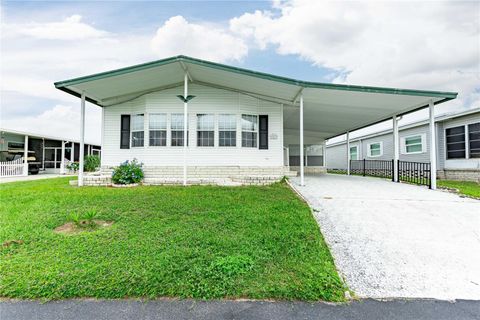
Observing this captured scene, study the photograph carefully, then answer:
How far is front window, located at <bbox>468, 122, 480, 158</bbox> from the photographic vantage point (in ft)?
42.1

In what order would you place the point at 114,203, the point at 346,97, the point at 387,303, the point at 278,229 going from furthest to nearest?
the point at 346,97
the point at 114,203
the point at 278,229
the point at 387,303

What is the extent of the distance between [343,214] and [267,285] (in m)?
3.33

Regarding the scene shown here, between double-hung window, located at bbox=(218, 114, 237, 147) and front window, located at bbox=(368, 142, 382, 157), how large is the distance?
557 inches

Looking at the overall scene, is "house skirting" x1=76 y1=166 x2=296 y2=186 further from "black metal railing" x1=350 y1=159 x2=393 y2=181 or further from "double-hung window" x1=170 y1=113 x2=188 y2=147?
"black metal railing" x1=350 y1=159 x2=393 y2=181

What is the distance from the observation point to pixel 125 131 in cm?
1103

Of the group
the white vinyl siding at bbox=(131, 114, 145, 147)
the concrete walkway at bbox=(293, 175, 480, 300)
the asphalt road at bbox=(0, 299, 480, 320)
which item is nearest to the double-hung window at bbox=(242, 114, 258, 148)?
the white vinyl siding at bbox=(131, 114, 145, 147)

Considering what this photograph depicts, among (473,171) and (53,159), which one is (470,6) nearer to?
(473,171)

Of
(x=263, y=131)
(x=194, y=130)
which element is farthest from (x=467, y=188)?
(x=194, y=130)

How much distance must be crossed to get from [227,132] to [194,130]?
1391 millimetres

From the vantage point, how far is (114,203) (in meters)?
6.39

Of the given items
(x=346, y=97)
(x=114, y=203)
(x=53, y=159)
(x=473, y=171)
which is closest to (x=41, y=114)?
(x=53, y=159)

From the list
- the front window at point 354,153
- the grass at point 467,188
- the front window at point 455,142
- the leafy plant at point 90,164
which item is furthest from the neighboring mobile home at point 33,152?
the front window at point 455,142

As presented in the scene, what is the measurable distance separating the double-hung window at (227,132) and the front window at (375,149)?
557 inches

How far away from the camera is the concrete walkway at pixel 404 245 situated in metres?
3.12
